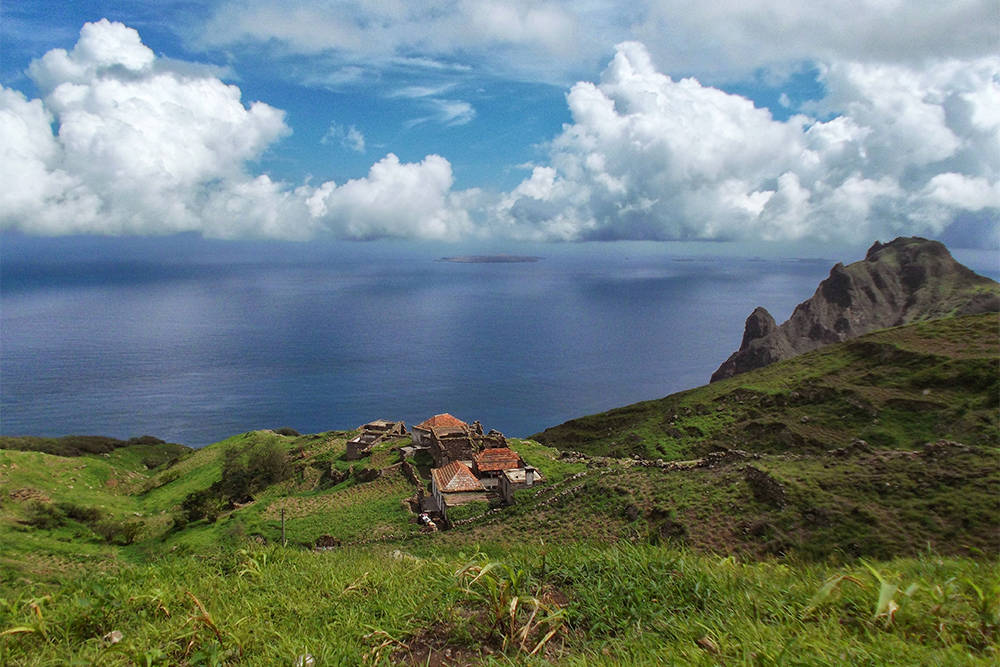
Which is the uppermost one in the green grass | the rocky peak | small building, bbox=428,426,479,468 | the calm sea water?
the green grass

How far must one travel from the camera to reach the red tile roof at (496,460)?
31.9 m

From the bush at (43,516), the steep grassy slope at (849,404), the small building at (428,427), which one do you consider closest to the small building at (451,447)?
the small building at (428,427)

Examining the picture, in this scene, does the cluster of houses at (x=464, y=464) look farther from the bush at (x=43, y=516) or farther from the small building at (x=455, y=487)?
the bush at (x=43, y=516)

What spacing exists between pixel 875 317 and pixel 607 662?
122m

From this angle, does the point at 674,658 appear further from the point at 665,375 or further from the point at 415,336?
the point at 415,336

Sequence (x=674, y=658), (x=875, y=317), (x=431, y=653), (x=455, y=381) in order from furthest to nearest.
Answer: (x=455, y=381) → (x=875, y=317) → (x=431, y=653) → (x=674, y=658)

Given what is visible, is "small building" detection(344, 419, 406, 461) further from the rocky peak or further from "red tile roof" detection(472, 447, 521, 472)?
the rocky peak

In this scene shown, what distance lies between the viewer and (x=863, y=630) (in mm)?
4371

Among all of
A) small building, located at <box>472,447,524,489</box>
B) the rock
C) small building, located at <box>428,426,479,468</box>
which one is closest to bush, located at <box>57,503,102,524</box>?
small building, located at <box>428,426,479,468</box>

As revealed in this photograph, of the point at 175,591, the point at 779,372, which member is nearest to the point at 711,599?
the point at 175,591

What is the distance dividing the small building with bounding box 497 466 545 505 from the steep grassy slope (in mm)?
16040

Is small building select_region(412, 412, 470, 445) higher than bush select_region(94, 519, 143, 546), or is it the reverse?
small building select_region(412, 412, 470, 445)

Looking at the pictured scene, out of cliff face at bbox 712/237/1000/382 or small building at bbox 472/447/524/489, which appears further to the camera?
cliff face at bbox 712/237/1000/382

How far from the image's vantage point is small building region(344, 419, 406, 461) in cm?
4359
